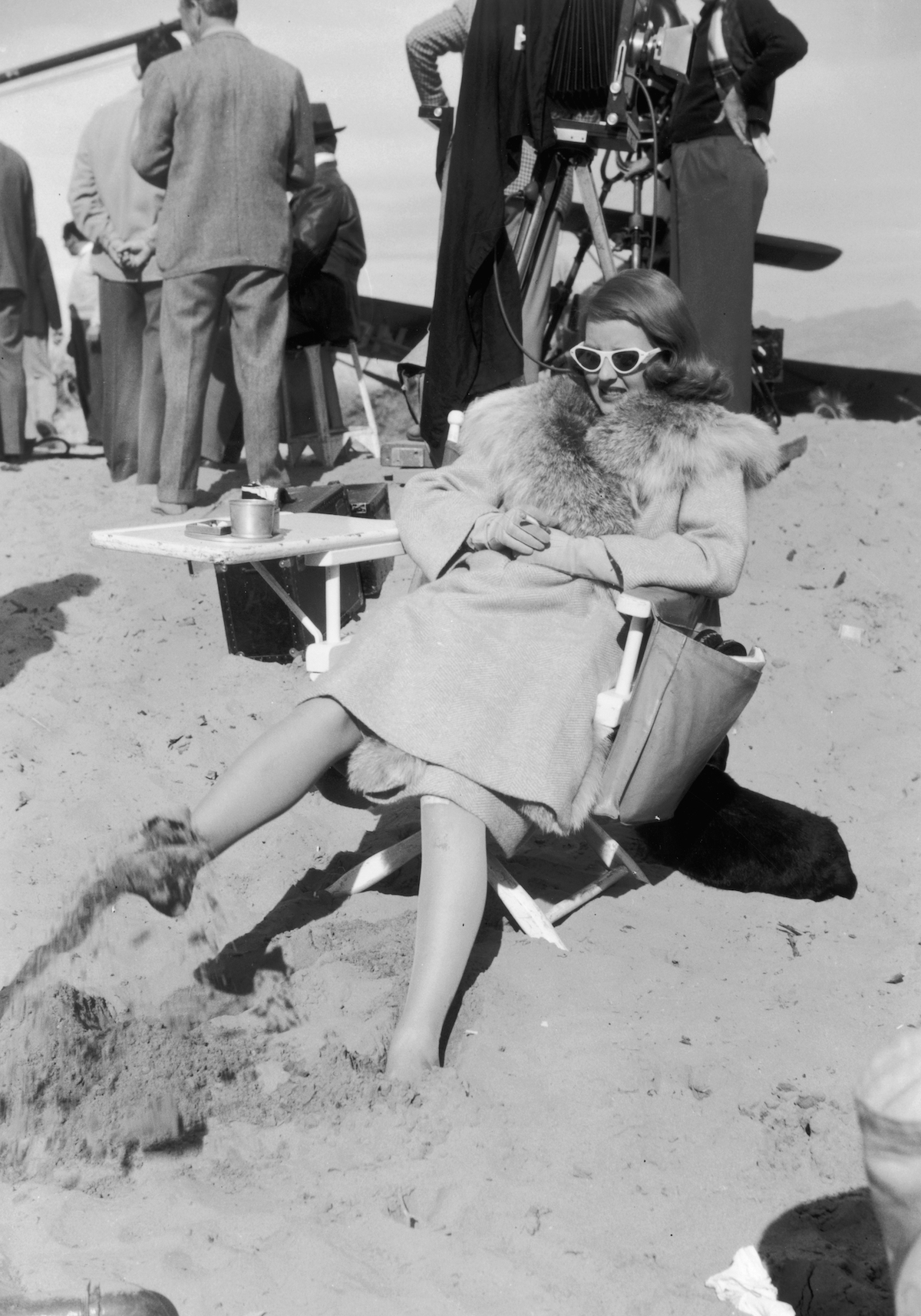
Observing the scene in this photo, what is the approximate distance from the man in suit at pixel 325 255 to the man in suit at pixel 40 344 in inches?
59.8

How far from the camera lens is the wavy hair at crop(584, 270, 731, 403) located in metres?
2.72

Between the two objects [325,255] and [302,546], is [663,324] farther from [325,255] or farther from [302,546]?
[325,255]

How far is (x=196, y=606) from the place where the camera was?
443 centimetres

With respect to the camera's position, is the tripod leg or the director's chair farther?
the tripod leg

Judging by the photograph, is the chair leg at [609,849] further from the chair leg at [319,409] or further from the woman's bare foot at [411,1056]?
the chair leg at [319,409]

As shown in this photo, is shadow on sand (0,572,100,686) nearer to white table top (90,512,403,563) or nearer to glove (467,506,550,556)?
white table top (90,512,403,563)

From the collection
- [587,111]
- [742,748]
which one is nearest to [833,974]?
[742,748]

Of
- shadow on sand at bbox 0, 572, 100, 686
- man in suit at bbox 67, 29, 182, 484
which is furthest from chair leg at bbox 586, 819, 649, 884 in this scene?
man in suit at bbox 67, 29, 182, 484

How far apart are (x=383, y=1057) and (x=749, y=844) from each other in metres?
1.20

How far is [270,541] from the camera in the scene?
10.4 feet

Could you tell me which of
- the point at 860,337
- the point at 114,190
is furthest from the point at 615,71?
the point at 860,337

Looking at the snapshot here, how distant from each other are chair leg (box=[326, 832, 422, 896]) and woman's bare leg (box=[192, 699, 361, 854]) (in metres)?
0.33

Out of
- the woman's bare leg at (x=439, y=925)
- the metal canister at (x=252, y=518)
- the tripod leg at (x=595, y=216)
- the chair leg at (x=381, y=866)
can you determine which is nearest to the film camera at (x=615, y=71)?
the tripod leg at (x=595, y=216)

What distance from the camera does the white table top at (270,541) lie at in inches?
118
